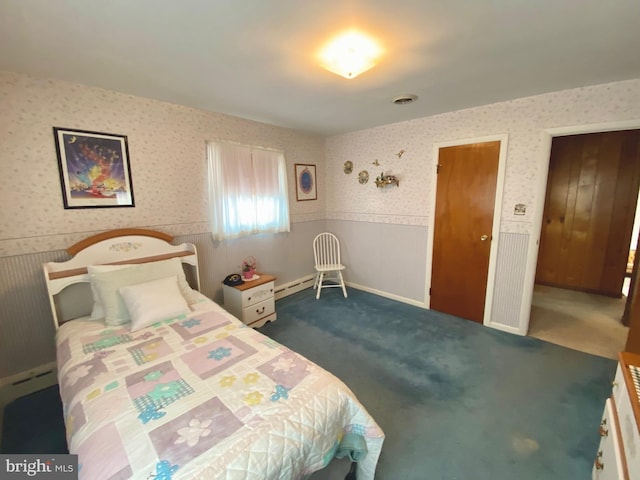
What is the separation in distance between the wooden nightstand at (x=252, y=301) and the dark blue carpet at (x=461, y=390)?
0.18 metres

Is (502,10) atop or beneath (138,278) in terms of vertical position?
atop

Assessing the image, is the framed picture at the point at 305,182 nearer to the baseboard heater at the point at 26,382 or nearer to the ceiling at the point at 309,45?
the ceiling at the point at 309,45

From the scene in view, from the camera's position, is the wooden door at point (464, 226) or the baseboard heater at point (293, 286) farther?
the baseboard heater at point (293, 286)

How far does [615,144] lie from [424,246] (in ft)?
→ 9.32

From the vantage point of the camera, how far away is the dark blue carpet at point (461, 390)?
4.87 feet

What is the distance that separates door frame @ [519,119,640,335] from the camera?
7.13ft

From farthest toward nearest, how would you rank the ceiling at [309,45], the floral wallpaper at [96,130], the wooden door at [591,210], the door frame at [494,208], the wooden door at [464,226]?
the wooden door at [591,210] < the wooden door at [464,226] < the door frame at [494,208] < the floral wallpaper at [96,130] < the ceiling at [309,45]

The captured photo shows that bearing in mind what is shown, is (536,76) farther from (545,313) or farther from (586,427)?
(545,313)

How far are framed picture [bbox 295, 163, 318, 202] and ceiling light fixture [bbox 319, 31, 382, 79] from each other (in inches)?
81.5

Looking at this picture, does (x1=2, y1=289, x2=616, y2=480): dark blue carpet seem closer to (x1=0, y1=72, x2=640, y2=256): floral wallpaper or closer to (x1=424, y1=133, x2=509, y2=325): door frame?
(x1=424, y1=133, x2=509, y2=325): door frame

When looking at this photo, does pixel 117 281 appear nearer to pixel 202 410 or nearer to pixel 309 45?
pixel 202 410

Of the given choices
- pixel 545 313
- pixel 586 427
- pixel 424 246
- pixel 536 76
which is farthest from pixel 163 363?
pixel 545 313

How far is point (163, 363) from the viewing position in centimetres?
148

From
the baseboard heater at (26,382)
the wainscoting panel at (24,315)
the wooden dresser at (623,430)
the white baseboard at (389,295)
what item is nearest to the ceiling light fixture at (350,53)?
the wooden dresser at (623,430)
